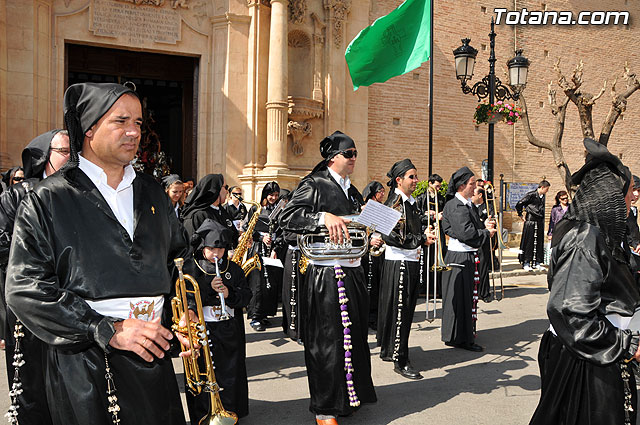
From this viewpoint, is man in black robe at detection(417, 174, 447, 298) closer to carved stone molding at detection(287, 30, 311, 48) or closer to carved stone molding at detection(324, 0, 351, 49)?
carved stone molding at detection(324, 0, 351, 49)

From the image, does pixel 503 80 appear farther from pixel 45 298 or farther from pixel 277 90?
pixel 45 298

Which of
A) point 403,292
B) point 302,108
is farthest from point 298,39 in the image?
point 403,292

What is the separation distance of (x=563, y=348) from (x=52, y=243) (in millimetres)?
2912

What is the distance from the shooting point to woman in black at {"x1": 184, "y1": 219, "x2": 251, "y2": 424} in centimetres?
478

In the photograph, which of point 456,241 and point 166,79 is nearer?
point 456,241

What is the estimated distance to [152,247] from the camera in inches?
104

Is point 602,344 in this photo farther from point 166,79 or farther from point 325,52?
point 166,79

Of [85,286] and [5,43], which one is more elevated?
[5,43]

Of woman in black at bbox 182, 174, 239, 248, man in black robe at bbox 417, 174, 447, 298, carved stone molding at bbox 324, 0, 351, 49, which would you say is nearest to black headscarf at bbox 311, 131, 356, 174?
woman in black at bbox 182, 174, 239, 248

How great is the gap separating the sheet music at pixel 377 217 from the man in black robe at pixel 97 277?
2369mm

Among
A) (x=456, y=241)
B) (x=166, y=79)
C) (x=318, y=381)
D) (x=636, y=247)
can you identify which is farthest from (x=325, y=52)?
(x=318, y=381)

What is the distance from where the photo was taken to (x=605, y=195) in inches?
127

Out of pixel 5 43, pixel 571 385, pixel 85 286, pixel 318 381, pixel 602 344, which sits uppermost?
pixel 5 43

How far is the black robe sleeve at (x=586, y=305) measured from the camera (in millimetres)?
3018
